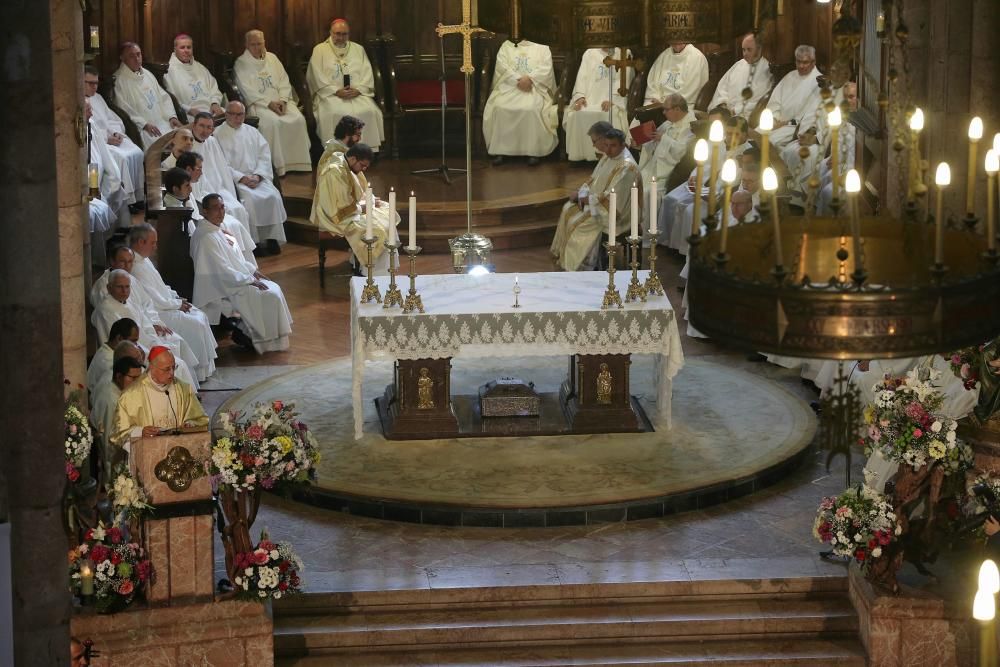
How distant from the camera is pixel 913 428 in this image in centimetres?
970

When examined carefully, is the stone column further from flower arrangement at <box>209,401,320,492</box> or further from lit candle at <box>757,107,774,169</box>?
lit candle at <box>757,107,774,169</box>

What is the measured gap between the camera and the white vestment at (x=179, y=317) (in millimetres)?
13047

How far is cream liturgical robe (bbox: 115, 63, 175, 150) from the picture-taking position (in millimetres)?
17297

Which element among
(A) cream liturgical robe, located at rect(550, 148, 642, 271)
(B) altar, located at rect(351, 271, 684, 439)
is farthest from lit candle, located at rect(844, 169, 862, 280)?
(A) cream liturgical robe, located at rect(550, 148, 642, 271)

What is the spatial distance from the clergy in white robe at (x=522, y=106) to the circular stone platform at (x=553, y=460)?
6693 millimetres

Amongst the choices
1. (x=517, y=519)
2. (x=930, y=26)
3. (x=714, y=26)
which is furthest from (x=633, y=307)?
(x=714, y=26)

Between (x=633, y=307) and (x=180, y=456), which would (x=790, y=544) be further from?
(x=180, y=456)

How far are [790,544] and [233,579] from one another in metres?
3.23

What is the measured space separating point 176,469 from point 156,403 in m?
0.99

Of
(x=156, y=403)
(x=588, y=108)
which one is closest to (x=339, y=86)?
(x=588, y=108)

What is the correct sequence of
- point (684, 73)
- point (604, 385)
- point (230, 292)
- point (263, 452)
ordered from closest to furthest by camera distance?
point (263, 452) < point (604, 385) < point (230, 292) < point (684, 73)

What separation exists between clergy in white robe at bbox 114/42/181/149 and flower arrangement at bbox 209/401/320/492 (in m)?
7.97

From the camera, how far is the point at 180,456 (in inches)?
368

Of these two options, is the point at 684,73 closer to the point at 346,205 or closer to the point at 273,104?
the point at 273,104
